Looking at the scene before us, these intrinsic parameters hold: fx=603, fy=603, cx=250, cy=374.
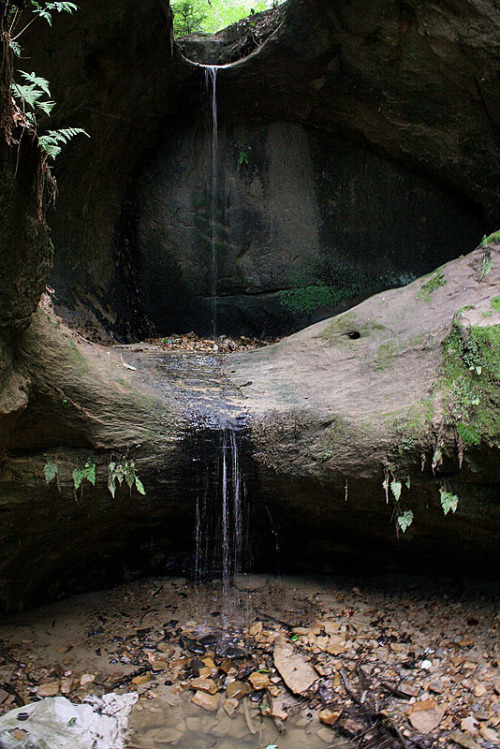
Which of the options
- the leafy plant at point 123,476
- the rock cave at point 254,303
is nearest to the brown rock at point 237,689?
the rock cave at point 254,303

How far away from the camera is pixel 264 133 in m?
9.17

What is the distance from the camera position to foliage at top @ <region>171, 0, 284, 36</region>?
949 centimetres

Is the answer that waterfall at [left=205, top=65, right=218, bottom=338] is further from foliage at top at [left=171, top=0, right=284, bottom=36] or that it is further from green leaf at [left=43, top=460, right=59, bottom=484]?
green leaf at [left=43, top=460, right=59, bottom=484]

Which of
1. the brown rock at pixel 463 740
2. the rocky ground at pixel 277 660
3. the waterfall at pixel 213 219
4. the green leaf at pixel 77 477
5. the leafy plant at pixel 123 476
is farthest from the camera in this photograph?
the waterfall at pixel 213 219

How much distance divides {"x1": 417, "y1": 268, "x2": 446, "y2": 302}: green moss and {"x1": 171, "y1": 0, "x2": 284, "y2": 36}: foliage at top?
5.12 metres

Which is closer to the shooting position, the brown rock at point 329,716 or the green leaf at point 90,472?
the brown rock at point 329,716

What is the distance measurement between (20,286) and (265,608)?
3665mm

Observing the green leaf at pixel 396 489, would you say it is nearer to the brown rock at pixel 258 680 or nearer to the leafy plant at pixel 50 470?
the brown rock at pixel 258 680

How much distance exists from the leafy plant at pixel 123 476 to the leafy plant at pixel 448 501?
2.39 m

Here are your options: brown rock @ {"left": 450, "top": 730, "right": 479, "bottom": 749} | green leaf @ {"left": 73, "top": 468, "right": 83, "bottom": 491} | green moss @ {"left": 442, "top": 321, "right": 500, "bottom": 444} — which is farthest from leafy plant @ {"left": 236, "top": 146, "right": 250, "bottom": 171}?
brown rock @ {"left": 450, "top": 730, "right": 479, "bottom": 749}

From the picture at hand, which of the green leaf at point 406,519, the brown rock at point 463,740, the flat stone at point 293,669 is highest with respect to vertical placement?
the green leaf at point 406,519

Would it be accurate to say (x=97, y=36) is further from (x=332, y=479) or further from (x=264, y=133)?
(x=332, y=479)

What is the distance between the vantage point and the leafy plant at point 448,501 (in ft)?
14.9

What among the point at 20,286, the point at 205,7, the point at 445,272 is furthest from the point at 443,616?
the point at 205,7
